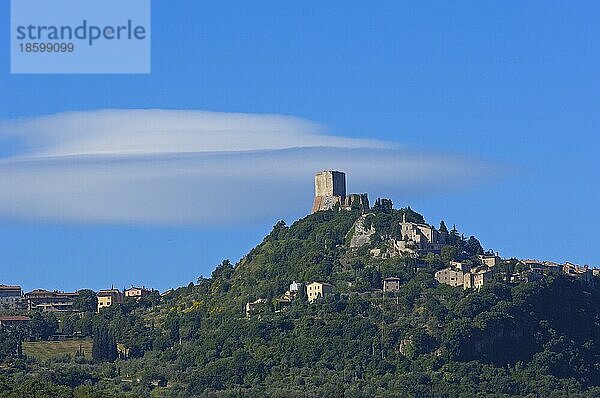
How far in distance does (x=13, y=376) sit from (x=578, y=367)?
110 feet

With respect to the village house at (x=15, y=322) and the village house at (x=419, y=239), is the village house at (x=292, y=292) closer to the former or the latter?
the village house at (x=419, y=239)

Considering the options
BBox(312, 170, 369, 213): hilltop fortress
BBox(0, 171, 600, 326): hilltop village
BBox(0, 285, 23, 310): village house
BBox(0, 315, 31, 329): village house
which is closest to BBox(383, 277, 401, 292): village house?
BBox(0, 171, 600, 326): hilltop village

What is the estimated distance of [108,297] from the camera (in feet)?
440

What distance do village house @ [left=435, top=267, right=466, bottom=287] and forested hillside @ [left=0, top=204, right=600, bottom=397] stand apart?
654 millimetres

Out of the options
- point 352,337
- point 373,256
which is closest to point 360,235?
point 373,256

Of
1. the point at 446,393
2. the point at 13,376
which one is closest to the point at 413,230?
the point at 446,393

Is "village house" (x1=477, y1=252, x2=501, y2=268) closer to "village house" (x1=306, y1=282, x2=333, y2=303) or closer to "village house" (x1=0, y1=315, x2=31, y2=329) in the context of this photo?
"village house" (x1=306, y1=282, x2=333, y2=303)

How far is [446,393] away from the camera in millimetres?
103312

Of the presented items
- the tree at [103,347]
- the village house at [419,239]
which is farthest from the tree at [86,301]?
the village house at [419,239]

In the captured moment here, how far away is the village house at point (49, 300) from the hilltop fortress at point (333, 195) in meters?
19.8

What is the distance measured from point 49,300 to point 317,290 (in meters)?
27.9

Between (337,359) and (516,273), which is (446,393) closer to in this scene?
(337,359)

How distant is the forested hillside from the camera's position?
347ft

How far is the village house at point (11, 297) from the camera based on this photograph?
446ft
